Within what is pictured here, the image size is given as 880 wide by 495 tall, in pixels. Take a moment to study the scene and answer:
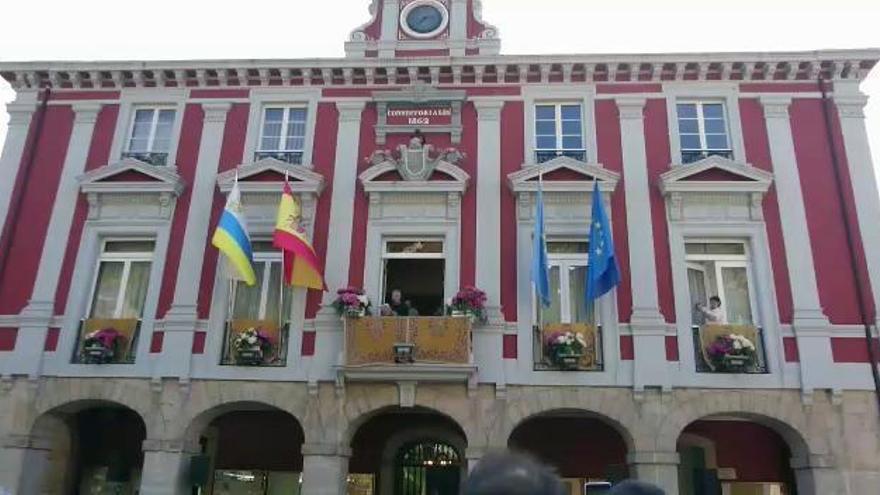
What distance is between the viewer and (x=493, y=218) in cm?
1416

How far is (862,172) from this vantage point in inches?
553

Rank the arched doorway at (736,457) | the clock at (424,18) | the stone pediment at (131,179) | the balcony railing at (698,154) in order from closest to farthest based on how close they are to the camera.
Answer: the arched doorway at (736,457) → the balcony railing at (698,154) → the stone pediment at (131,179) → the clock at (424,18)

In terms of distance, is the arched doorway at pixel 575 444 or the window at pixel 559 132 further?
the window at pixel 559 132

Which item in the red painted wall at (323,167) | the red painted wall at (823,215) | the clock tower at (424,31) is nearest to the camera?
the red painted wall at (823,215)

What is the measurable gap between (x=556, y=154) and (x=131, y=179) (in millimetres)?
8526

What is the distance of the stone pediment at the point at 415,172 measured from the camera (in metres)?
14.3

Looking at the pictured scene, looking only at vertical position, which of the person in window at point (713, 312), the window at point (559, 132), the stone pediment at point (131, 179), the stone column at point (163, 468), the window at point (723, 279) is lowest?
the stone column at point (163, 468)

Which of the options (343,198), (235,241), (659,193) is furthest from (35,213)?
(659,193)

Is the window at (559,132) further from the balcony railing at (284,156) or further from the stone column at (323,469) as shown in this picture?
the stone column at (323,469)

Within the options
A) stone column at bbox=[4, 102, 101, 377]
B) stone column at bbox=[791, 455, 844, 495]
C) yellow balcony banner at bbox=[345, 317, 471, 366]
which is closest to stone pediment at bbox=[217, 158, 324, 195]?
yellow balcony banner at bbox=[345, 317, 471, 366]

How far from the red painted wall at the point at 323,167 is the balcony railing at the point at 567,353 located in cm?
403

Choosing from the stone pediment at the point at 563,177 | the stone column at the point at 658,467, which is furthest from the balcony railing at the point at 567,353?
the stone pediment at the point at 563,177

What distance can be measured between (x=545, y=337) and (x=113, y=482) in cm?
904

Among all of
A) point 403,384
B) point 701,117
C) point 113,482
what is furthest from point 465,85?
point 113,482
